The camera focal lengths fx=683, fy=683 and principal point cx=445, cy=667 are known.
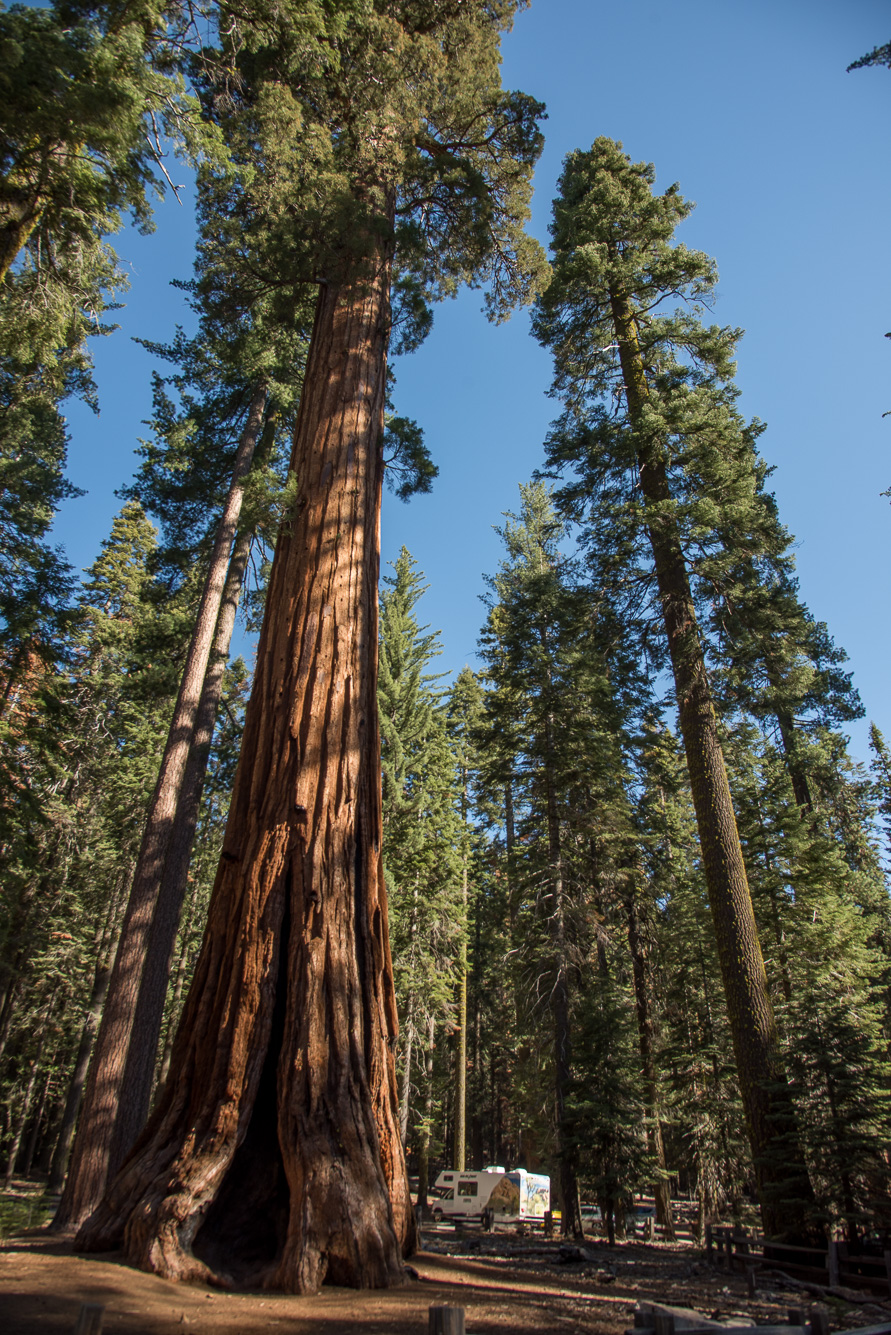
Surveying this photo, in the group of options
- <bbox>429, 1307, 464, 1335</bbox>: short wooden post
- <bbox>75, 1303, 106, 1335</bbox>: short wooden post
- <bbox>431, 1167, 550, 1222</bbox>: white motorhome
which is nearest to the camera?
<bbox>75, 1303, 106, 1335</bbox>: short wooden post

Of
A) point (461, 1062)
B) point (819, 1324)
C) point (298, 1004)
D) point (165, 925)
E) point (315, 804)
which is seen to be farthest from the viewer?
point (461, 1062)

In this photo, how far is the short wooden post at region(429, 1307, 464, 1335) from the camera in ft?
7.16

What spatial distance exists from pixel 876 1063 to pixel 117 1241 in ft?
27.9

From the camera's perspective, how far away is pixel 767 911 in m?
14.7

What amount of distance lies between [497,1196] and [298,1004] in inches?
804

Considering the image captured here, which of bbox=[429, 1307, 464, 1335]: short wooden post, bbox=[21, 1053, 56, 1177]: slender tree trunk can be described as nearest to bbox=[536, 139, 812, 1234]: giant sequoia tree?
bbox=[429, 1307, 464, 1335]: short wooden post

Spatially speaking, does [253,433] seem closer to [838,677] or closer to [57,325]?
[57,325]

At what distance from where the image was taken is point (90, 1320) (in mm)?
2098

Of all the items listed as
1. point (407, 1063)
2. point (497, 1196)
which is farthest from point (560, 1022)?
point (497, 1196)

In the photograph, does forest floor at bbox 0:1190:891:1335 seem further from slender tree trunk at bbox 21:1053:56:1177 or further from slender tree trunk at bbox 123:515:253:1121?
slender tree trunk at bbox 21:1053:56:1177

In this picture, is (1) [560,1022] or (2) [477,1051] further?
(2) [477,1051]

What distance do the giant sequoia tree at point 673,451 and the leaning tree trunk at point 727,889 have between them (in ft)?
0.05

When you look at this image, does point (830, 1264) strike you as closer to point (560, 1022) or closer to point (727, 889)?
point (727, 889)

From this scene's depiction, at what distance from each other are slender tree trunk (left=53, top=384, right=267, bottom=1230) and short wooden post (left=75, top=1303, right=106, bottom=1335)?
8.36 m
